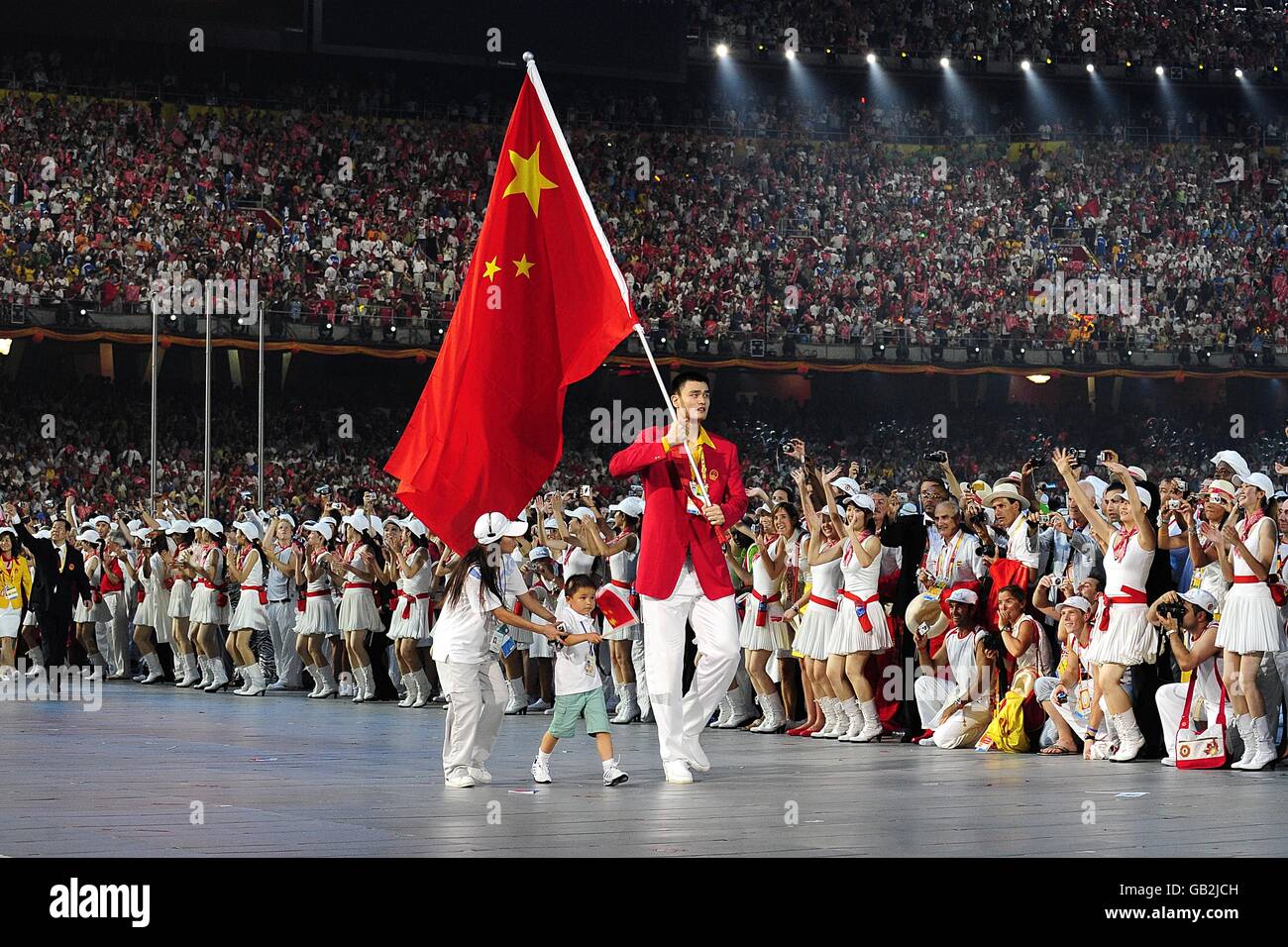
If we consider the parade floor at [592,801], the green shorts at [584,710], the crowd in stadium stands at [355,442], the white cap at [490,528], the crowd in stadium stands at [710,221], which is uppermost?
the crowd in stadium stands at [710,221]

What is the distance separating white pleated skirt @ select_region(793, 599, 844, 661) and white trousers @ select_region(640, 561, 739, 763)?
3.28 m

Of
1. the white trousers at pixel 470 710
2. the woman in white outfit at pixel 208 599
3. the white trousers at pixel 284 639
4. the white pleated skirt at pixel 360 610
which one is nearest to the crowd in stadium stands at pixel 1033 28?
the woman in white outfit at pixel 208 599

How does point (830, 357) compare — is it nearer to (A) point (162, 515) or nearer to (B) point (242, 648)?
(A) point (162, 515)

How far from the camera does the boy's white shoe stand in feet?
33.5

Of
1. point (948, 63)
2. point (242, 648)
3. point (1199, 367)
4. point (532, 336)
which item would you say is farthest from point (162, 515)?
point (948, 63)

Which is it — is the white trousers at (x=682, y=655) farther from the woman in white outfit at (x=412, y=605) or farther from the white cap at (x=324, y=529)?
the white cap at (x=324, y=529)

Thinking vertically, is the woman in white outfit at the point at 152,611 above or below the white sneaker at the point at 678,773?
above

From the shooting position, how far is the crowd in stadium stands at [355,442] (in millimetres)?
32844

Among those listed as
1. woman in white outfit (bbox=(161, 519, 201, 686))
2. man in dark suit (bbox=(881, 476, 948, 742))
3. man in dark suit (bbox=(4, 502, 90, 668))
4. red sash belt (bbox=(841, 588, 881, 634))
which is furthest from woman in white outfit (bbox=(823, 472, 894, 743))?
man in dark suit (bbox=(4, 502, 90, 668))

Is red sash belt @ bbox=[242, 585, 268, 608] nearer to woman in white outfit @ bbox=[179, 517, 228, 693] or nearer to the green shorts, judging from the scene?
woman in white outfit @ bbox=[179, 517, 228, 693]

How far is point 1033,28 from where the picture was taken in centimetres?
4462

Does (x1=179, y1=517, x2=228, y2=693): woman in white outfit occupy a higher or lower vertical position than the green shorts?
higher

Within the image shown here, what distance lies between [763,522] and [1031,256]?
27.6 m

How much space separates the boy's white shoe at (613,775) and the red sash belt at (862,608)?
368cm
